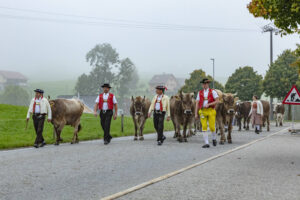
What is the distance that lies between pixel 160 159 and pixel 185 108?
5.25 meters

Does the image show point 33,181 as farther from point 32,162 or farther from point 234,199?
point 234,199

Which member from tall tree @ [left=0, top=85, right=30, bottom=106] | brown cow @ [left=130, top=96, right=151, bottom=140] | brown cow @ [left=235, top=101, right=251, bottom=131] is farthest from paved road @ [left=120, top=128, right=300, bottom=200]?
tall tree @ [left=0, top=85, right=30, bottom=106]

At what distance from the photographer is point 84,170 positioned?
841 centimetres

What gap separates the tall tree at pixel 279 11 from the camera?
9.16 metres

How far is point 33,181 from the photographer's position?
7160 millimetres

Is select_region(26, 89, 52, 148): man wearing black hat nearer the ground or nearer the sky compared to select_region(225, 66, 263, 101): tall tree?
nearer the ground

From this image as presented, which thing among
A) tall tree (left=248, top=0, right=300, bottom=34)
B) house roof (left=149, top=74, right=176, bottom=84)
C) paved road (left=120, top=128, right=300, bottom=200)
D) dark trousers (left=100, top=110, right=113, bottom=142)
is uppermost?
house roof (left=149, top=74, right=176, bottom=84)

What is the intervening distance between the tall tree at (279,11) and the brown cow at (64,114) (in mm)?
8366

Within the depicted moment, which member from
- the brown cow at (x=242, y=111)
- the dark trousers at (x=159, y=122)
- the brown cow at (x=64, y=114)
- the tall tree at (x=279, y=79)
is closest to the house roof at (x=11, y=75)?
the tall tree at (x=279, y=79)

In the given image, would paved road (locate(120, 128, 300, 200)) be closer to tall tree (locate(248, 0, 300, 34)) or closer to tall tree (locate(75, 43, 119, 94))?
tall tree (locate(248, 0, 300, 34))

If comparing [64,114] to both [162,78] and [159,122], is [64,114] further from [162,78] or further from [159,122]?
[162,78]

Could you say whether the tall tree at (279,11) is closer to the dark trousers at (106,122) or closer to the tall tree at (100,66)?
the dark trousers at (106,122)

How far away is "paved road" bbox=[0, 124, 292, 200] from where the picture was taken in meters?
6.35

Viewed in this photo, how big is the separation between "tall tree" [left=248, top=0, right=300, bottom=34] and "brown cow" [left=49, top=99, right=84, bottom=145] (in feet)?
27.4
